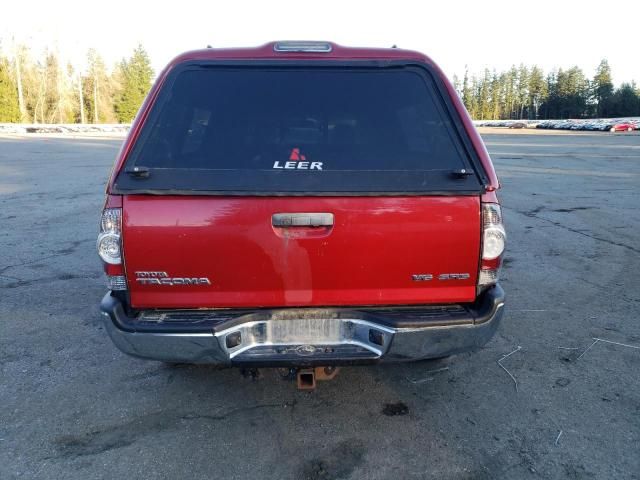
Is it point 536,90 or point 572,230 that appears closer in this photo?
point 572,230

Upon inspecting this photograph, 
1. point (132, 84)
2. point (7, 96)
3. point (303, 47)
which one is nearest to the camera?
point (303, 47)

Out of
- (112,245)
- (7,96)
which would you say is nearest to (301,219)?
(112,245)

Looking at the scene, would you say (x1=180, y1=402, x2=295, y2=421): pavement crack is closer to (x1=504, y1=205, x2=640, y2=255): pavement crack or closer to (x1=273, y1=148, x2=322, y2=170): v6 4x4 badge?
(x1=273, y1=148, x2=322, y2=170): v6 4x4 badge

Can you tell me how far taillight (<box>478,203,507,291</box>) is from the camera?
8.77ft

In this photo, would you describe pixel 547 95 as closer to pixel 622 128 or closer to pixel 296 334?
pixel 622 128

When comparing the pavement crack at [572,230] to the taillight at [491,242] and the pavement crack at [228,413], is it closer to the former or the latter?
the taillight at [491,242]

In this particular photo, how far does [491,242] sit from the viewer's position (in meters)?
2.70

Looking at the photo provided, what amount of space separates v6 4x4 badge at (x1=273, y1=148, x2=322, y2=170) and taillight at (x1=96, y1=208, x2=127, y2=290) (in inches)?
35.1

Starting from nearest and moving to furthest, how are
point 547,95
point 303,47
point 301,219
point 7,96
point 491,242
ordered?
1. point 301,219
2. point 491,242
3. point 303,47
4. point 7,96
5. point 547,95

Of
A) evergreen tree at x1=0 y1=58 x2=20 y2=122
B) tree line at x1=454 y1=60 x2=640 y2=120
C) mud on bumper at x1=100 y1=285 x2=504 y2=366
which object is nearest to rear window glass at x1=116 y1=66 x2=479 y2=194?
mud on bumper at x1=100 y1=285 x2=504 y2=366

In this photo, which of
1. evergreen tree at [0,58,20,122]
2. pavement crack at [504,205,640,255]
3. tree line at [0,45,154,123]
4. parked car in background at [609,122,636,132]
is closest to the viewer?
pavement crack at [504,205,640,255]

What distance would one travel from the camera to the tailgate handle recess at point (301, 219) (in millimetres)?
2572

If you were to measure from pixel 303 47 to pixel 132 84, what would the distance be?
100 meters

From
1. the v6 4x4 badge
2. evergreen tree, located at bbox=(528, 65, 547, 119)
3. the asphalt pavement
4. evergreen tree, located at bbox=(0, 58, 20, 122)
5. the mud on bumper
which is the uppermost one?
evergreen tree, located at bbox=(528, 65, 547, 119)
